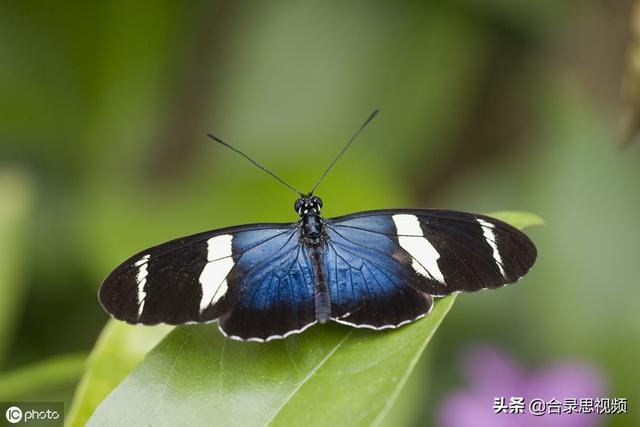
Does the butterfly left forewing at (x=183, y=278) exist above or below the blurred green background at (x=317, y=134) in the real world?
below

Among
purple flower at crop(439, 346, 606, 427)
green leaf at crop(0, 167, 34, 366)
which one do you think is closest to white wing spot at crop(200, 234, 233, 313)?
green leaf at crop(0, 167, 34, 366)

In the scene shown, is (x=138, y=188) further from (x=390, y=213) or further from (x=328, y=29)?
(x=390, y=213)

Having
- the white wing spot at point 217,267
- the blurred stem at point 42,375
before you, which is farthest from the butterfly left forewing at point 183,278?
the blurred stem at point 42,375

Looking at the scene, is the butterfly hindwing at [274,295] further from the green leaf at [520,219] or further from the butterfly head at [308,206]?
the green leaf at [520,219]

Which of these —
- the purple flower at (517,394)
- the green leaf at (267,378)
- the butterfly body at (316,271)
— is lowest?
the purple flower at (517,394)

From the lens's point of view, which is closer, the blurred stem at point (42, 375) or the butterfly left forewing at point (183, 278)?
the butterfly left forewing at point (183, 278)

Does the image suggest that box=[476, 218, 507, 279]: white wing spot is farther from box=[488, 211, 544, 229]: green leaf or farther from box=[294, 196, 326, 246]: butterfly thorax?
box=[294, 196, 326, 246]: butterfly thorax

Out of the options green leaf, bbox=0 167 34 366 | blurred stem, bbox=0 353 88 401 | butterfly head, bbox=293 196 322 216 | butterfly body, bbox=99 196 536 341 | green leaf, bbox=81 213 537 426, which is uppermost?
green leaf, bbox=0 167 34 366
